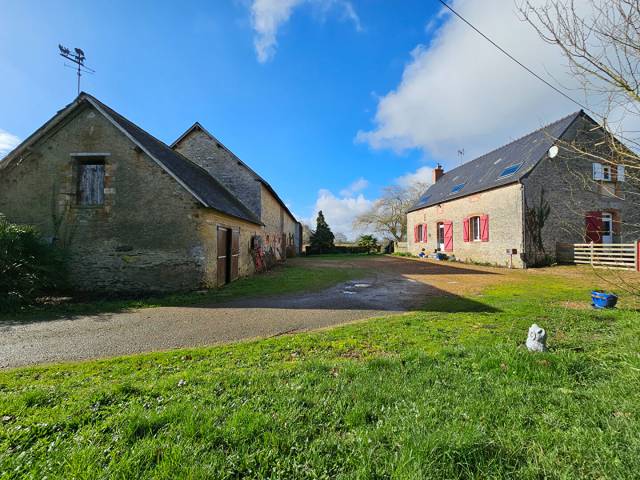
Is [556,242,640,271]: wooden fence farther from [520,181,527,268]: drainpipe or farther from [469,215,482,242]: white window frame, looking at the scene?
[469,215,482,242]: white window frame

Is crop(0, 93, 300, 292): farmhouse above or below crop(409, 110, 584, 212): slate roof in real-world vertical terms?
below

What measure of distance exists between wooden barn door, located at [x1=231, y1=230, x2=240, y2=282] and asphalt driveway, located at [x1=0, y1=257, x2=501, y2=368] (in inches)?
138

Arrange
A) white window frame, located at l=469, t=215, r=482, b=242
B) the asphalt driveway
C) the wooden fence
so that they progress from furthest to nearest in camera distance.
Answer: white window frame, located at l=469, t=215, r=482, b=242 < the wooden fence < the asphalt driveway

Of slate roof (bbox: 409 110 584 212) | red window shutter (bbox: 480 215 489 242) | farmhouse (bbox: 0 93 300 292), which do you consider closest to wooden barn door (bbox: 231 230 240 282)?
farmhouse (bbox: 0 93 300 292)

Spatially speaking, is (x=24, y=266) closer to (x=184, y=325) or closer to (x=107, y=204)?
(x=107, y=204)

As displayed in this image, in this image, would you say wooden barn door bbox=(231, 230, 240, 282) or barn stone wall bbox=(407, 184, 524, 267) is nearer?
wooden barn door bbox=(231, 230, 240, 282)

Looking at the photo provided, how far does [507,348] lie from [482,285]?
6.73 metres

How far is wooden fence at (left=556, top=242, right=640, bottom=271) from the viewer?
11.8m

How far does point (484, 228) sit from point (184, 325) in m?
16.7

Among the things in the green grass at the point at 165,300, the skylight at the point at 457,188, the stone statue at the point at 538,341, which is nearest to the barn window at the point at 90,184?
the green grass at the point at 165,300

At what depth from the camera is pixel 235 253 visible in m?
11.5

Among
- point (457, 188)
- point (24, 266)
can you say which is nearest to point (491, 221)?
point (457, 188)

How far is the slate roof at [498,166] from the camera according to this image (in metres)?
14.9

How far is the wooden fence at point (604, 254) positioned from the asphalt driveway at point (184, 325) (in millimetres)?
9598
